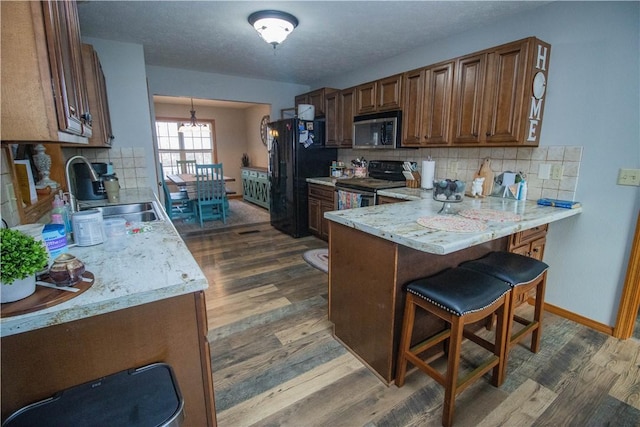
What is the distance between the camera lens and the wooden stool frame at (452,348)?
4.42ft

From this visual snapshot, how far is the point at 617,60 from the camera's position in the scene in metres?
1.94

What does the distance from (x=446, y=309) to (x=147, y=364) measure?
1209mm

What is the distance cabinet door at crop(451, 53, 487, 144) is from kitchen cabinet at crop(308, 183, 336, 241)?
1.67 m

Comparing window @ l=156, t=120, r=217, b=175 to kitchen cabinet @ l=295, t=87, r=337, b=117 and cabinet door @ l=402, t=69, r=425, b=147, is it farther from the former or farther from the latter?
cabinet door @ l=402, t=69, r=425, b=147

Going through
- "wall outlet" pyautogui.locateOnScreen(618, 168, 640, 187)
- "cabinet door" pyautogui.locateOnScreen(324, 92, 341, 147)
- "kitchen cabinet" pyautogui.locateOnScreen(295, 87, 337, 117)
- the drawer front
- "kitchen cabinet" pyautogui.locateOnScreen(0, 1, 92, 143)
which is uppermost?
"kitchen cabinet" pyautogui.locateOnScreen(295, 87, 337, 117)

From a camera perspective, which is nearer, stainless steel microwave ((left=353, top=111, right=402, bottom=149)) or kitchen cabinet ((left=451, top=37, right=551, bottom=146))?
kitchen cabinet ((left=451, top=37, right=551, bottom=146))

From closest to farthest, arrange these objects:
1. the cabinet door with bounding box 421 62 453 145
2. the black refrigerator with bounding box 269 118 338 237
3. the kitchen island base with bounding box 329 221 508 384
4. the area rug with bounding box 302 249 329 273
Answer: the kitchen island base with bounding box 329 221 508 384
the cabinet door with bounding box 421 62 453 145
the area rug with bounding box 302 249 329 273
the black refrigerator with bounding box 269 118 338 237

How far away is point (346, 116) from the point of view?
3.91 m

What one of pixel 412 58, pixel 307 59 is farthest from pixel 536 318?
pixel 307 59

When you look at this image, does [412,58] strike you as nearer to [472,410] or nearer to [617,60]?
[617,60]

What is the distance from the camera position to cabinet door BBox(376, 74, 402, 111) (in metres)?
3.10

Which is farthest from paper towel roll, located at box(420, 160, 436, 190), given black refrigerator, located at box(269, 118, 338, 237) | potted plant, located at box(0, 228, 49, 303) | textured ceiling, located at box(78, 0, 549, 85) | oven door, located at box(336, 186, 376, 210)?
potted plant, located at box(0, 228, 49, 303)

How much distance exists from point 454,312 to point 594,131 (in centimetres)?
184

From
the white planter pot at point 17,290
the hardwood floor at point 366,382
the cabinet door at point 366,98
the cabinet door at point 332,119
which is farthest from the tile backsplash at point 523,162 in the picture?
the white planter pot at point 17,290
